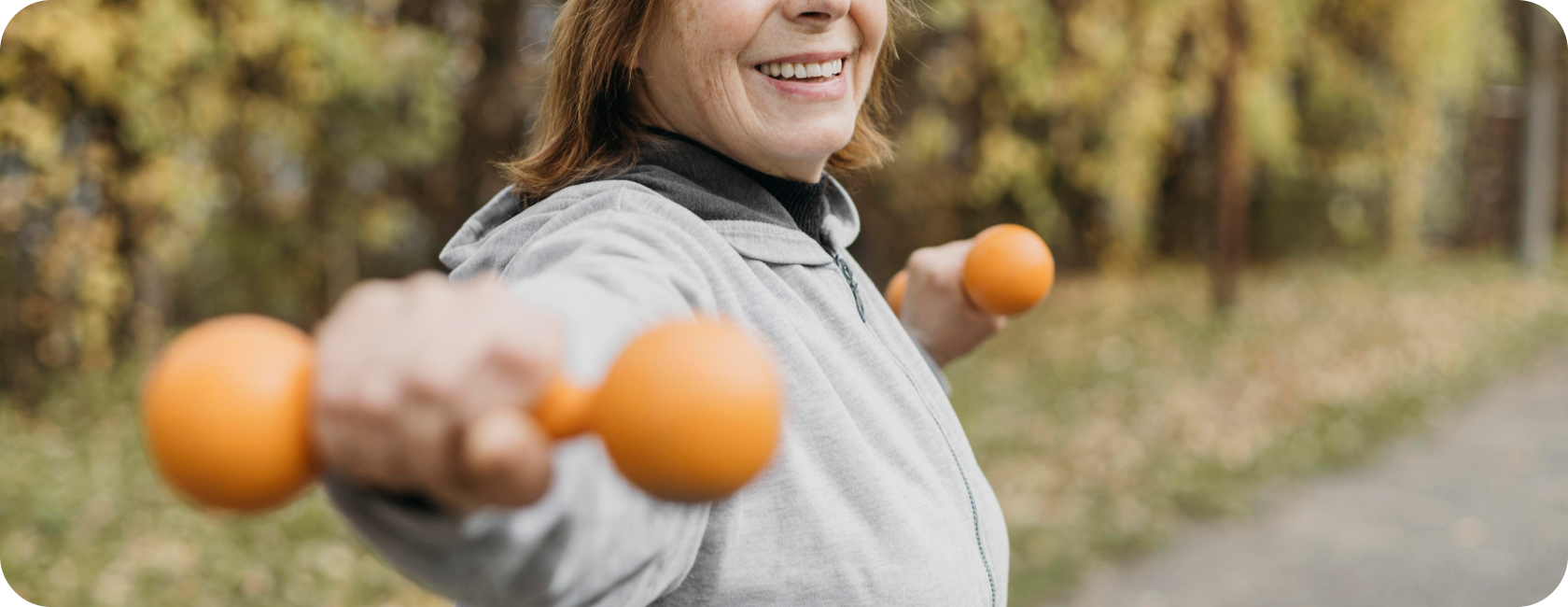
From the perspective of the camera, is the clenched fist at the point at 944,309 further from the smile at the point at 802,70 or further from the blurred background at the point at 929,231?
the blurred background at the point at 929,231

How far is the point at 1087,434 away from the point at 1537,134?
945 centimetres

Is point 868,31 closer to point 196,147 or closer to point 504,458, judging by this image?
point 504,458

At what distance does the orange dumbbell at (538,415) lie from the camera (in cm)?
58

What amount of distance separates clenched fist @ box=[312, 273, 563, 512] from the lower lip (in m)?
0.69

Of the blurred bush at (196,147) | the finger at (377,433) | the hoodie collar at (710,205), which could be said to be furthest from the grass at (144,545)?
the finger at (377,433)

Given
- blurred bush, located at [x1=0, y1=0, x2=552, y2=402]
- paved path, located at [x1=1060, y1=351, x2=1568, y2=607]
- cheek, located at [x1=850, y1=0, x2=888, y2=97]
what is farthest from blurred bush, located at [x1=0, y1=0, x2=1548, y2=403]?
paved path, located at [x1=1060, y1=351, x2=1568, y2=607]

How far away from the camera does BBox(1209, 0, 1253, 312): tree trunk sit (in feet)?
25.2

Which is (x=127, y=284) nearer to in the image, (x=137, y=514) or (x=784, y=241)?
(x=137, y=514)

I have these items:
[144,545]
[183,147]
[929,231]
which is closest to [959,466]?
[144,545]

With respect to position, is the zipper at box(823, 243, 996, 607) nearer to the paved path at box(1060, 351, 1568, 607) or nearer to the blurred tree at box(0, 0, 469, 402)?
the paved path at box(1060, 351, 1568, 607)

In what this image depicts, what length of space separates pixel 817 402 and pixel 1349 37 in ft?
32.6

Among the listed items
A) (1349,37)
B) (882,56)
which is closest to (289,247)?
(882,56)

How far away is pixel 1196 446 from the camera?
16.9 ft

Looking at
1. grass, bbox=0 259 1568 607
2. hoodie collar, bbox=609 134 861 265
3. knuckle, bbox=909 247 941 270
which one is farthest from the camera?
grass, bbox=0 259 1568 607
